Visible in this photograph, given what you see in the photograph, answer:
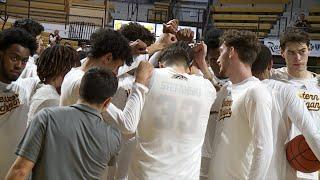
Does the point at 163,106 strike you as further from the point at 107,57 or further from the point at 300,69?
the point at 300,69

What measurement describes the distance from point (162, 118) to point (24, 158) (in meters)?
1.02

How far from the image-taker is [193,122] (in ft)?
9.79

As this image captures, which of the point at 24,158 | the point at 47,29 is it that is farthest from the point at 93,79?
the point at 47,29

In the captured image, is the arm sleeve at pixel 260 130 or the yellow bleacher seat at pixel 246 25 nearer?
the arm sleeve at pixel 260 130

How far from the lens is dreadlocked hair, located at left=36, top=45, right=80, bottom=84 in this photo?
3.01 meters

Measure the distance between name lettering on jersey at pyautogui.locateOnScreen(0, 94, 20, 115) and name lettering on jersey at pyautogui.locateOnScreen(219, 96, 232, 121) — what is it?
1.34 metres

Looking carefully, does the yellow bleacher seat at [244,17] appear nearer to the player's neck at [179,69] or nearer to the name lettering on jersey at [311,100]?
the name lettering on jersey at [311,100]

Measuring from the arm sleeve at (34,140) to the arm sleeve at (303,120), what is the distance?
176 centimetres

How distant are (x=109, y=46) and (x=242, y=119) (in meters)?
0.96

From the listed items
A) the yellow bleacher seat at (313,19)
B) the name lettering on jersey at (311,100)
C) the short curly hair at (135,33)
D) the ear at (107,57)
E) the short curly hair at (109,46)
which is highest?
the yellow bleacher seat at (313,19)

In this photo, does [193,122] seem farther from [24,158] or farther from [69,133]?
[24,158]

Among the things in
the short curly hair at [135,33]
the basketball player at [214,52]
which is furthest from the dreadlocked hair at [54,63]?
the basketball player at [214,52]

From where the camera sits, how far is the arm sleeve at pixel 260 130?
2797 mm

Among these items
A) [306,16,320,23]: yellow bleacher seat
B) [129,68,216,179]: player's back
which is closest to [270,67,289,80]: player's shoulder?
[129,68,216,179]: player's back
